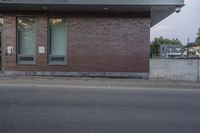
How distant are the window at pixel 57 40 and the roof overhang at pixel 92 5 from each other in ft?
3.52

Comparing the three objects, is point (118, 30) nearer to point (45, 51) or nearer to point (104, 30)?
point (104, 30)

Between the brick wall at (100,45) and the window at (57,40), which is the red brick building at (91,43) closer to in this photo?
the brick wall at (100,45)

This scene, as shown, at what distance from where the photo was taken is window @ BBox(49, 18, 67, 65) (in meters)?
21.6

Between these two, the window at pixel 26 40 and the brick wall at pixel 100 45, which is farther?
the window at pixel 26 40

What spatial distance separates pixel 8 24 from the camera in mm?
21266

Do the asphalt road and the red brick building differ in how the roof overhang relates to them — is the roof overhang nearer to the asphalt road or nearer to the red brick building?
the red brick building

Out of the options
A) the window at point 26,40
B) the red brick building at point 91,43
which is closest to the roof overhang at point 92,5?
the red brick building at point 91,43

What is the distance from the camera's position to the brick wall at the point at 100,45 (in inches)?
838

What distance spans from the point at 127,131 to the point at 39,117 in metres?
2.48

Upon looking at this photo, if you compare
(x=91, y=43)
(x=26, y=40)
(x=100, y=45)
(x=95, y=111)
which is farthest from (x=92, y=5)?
(x=95, y=111)

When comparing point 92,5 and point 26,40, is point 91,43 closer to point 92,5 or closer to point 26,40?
point 92,5

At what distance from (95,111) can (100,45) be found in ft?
37.5

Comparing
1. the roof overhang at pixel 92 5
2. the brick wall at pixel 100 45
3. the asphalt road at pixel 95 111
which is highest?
the roof overhang at pixel 92 5

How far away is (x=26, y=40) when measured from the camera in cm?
2183
